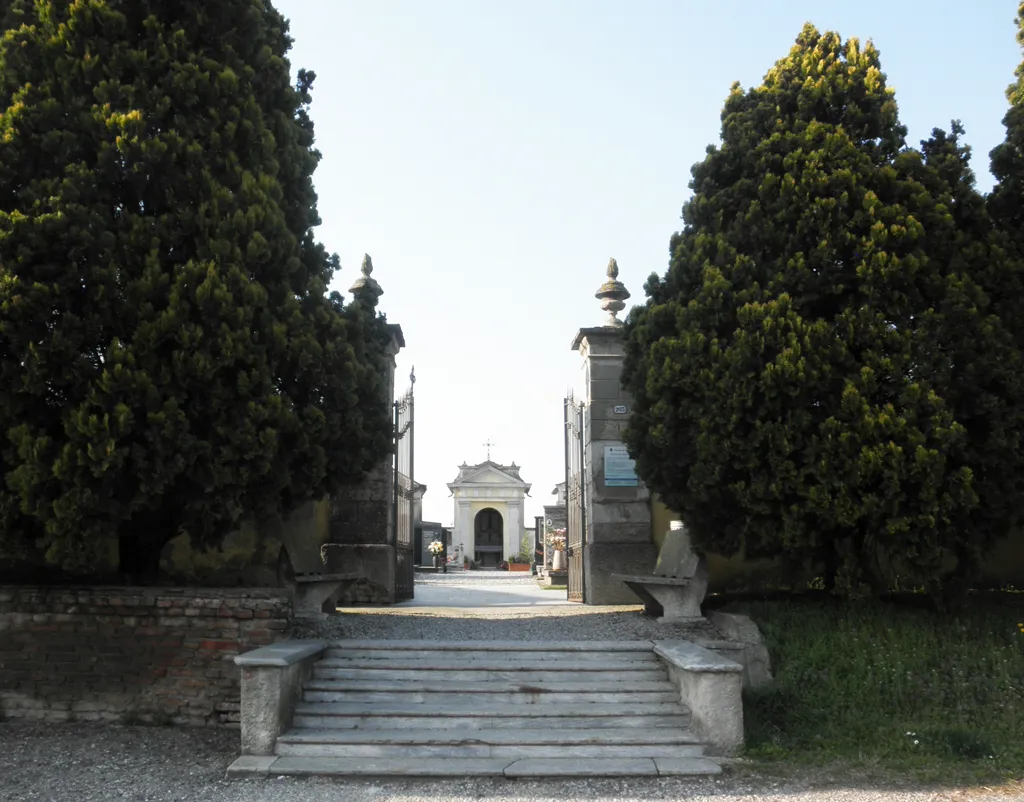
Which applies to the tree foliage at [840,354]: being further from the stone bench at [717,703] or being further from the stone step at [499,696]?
the stone step at [499,696]

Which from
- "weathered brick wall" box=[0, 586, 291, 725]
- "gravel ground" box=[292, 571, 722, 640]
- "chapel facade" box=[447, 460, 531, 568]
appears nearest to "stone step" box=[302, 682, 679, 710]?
"weathered brick wall" box=[0, 586, 291, 725]

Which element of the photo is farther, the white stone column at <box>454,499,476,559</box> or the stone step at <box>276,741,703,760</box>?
the white stone column at <box>454,499,476,559</box>

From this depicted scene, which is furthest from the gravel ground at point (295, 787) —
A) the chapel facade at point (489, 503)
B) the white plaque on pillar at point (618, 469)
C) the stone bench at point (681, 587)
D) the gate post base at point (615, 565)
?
the chapel facade at point (489, 503)

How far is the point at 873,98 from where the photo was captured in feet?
25.3

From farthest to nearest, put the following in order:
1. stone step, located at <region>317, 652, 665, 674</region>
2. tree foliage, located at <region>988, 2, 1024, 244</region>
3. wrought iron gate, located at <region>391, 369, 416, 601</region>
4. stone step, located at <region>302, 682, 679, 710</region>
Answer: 1. wrought iron gate, located at <region>391, 369, 416, 601</region>
2. tree foliage, located at <region>988, 2, 1024, 244</region>
3. stone step, located at <region>317, 652, 665, 674</region>
4. stone step, located at <region>302, 682, 679, 710</region>

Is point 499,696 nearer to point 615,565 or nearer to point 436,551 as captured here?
point 615,565

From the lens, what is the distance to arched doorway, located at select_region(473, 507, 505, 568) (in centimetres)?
4444

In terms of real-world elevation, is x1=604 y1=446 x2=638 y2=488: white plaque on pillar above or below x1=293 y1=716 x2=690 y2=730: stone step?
above

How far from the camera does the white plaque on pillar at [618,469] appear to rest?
35.7 ft

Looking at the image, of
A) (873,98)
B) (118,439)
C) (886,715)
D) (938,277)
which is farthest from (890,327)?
(118,439)

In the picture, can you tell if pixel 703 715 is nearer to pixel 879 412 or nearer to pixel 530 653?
pixel 530 653

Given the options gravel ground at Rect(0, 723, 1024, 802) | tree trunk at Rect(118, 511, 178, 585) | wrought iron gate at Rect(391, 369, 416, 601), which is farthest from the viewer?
wrought iron gate at Rect(391, 369, 416, 601)

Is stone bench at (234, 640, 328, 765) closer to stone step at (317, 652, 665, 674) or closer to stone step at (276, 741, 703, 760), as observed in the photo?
stone step at (276, 741, 703, 760)

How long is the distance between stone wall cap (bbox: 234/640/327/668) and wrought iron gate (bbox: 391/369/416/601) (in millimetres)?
4506
